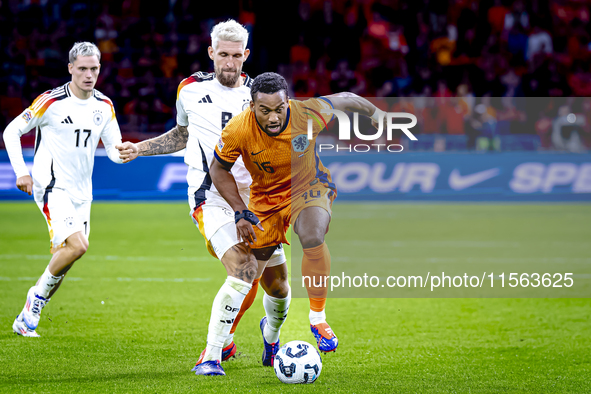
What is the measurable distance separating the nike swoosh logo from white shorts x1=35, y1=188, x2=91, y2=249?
10088 millimetres

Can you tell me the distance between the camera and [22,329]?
241 inches

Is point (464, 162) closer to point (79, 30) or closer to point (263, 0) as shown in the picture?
point (263, 0)

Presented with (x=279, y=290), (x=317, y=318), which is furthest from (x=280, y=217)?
(x=317, y=318)

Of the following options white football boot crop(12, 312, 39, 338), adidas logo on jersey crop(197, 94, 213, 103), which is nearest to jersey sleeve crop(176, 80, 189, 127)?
adidas logo on jersey crop(197, 94, 213, 103)

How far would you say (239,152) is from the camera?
4762 millimetres

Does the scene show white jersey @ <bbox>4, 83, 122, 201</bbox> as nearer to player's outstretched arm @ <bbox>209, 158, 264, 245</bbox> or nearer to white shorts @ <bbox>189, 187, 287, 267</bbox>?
white shorts @ <bbox>189, 187, 287, 267</bbox>

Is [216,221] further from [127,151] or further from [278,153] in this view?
[127,151]

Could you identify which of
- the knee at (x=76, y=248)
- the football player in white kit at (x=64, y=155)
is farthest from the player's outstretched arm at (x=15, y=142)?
the knee at (x=76, y=248)

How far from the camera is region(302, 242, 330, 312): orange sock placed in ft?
16.0

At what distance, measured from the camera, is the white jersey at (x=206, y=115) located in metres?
5.36

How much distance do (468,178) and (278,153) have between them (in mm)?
11043

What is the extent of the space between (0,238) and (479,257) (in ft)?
25.2

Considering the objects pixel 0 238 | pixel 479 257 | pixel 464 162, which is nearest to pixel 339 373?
pixel 479 257

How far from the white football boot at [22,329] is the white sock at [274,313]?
208cm
